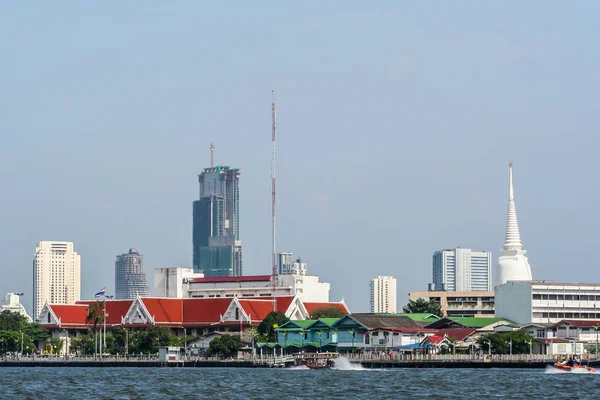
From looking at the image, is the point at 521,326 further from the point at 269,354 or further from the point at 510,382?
the point at 510,382

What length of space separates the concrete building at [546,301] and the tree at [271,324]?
26525mm

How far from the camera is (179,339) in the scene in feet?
541

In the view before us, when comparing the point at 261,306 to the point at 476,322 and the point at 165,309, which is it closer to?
the point at 165,309

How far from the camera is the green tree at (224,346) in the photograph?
149500 mm

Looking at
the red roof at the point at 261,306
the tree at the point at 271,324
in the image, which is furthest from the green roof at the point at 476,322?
the red roof at the point at 261,306

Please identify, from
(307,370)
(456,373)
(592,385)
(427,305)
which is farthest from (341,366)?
(427,305)

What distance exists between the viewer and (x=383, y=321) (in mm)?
151250

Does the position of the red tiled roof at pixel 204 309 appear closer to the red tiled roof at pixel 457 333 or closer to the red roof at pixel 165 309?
the red roof at pixel 165 309

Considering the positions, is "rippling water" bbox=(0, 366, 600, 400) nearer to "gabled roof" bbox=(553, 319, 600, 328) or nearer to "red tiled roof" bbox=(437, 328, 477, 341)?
"red tiled roof" bbox=(437, 328, 477, 341)

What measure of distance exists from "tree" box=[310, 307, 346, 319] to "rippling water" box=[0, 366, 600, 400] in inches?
2176

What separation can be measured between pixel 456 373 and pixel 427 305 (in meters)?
77.6

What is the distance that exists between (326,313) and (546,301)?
32.0 meters

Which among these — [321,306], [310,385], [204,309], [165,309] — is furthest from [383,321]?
[310,385]

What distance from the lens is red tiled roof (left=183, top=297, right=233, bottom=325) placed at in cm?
17888
